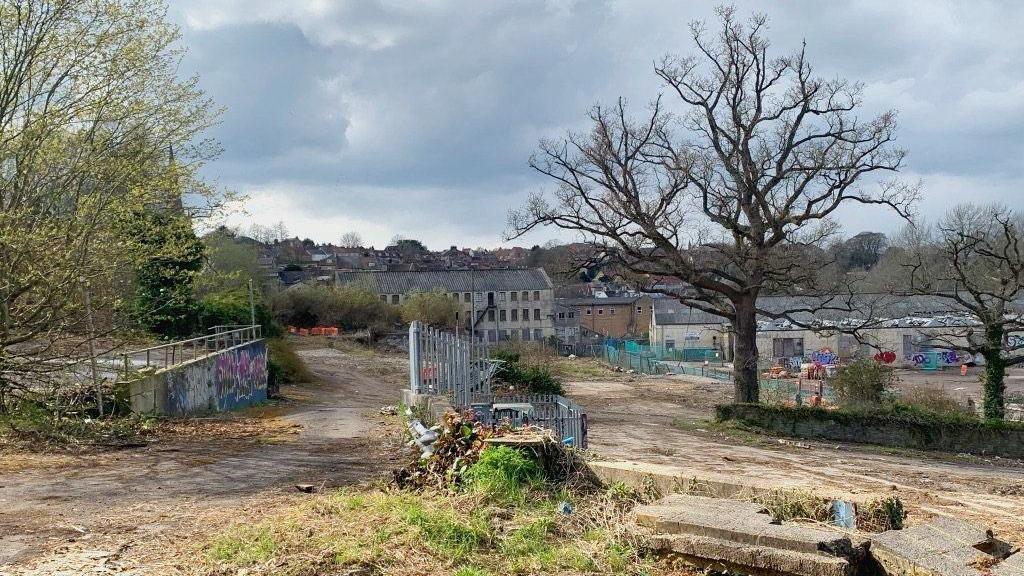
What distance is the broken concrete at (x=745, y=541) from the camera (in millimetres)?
5105

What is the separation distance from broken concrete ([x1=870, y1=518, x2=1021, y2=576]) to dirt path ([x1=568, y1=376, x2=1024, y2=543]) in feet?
2.93

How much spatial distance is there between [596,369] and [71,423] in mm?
40890

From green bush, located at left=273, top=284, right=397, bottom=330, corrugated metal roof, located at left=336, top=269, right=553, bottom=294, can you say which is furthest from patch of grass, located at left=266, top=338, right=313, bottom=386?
corrugated metal roof, located at left=336, top=269, right=553, bottom=294

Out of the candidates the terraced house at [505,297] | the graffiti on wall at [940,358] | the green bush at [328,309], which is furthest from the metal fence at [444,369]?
the terraced house at [505,297]

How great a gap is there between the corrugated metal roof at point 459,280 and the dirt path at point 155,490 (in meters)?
73.2

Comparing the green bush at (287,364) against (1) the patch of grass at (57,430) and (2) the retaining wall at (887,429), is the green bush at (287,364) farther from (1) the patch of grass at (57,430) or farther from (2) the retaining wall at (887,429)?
(2) the retaining wall at (887,429)

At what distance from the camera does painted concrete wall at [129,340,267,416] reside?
19.4 meters

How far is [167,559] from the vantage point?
604 centimetres

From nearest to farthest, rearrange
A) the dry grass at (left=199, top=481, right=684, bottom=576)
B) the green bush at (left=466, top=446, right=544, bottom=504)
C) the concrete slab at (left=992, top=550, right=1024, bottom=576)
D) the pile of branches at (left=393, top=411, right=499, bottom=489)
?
the concrete slab at (left=992, top=550, right=1024, bottom=576) → the dry grass at (left=199, top=481, right=684, bottom=576) → the green bush at (left=466, top=446, right=544, bottom=504) → the pile of branches at (left=393, top=411, right=499, bottom=489)

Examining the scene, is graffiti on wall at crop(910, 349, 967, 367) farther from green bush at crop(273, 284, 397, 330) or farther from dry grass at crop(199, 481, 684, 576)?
dry grass at crop(199, 481, 684, 576)

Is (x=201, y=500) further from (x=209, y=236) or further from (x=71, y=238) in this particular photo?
(x=209, y=236)

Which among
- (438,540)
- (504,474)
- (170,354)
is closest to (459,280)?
(170,354)

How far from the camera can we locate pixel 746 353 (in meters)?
26.1

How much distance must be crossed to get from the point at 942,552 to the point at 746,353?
21.3 meters
